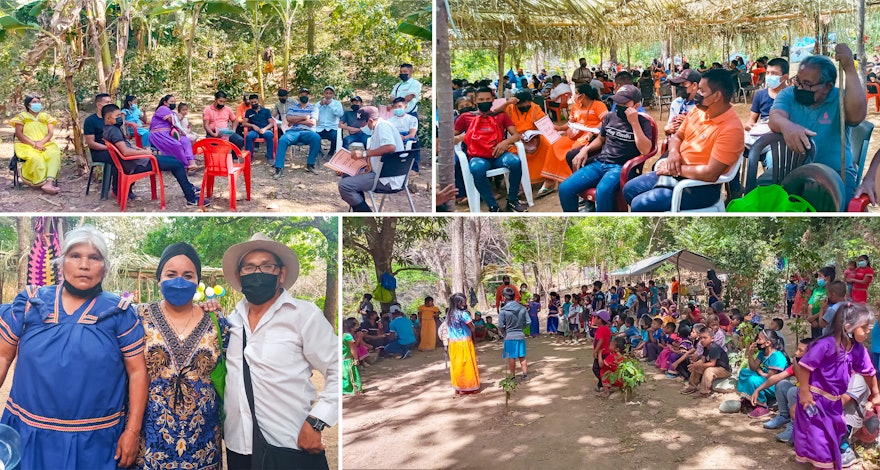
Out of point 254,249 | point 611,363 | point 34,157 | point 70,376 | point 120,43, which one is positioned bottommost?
point 611,363

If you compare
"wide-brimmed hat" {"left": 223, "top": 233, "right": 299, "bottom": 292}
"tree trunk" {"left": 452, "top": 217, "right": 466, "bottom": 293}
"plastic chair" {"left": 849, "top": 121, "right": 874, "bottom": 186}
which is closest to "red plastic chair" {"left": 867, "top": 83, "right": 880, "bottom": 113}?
"plastic chair" {"left": 849, "top": 121, "right": 874, "bottom": 186}

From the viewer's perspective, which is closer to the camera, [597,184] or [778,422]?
[778,422]

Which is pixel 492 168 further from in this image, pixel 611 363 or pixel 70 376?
pixel 70 376

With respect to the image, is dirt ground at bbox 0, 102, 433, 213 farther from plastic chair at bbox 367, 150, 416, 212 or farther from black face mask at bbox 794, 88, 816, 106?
black face mask at bbox 794, 88, 816, 106

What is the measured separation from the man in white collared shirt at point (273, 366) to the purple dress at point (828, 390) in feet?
9.30

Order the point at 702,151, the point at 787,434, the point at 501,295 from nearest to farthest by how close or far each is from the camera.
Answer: the point at 702,151, the point at 787,434, the point at 501,295

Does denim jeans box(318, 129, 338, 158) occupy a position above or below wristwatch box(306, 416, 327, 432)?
above

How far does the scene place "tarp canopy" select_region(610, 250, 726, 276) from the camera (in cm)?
688

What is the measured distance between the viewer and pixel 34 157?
22.6 feet

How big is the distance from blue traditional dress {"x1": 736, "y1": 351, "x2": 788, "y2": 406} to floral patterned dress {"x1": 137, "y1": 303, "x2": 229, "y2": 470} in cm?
382

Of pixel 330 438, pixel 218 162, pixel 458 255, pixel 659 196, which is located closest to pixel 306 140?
pixel 218 162

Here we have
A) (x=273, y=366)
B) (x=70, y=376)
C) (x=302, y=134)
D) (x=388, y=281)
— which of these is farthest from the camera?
(x=302, y=134)

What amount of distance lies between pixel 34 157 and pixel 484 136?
4294mm

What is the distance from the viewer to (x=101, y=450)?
3586 millimetres
